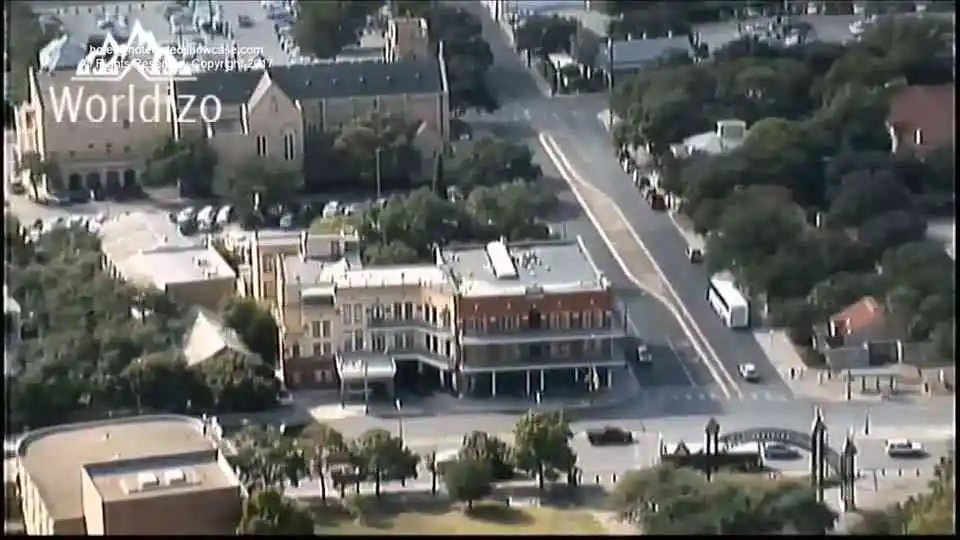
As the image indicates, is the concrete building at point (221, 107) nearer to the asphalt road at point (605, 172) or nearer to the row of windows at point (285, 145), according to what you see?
the row of windows at point (285, 145)

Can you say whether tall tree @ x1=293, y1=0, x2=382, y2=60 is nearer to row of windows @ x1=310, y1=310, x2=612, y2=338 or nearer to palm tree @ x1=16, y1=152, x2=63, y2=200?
palm tree @ x1=16, y1=152, x2=63, y2=200

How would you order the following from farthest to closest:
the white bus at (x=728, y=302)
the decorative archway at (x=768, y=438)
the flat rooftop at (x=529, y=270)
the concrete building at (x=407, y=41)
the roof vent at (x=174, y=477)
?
the concrete building at (x=407, y=41), the white bus at (x=728, y=302), the flat rooftop at (x=529, y=270), the decorative archway at (x=768, y=438), the roof vent at (x=174, y=477)

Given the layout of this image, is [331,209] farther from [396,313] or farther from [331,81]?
[396,313]

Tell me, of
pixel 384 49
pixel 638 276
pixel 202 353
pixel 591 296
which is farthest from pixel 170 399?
pixel 384 49

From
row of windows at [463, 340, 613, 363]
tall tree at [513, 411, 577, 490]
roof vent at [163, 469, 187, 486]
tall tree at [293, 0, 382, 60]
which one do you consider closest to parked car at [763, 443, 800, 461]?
tall tree at [513, 411, 577, 490]

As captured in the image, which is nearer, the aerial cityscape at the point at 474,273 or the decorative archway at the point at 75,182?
the aerial cityscape at the point at 474,273

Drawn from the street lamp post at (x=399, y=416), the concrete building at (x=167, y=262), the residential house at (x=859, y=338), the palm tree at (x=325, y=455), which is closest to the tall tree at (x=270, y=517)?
the palm tree at (x=325, y=455)

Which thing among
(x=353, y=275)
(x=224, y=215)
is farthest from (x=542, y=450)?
(x=224, y=215)
